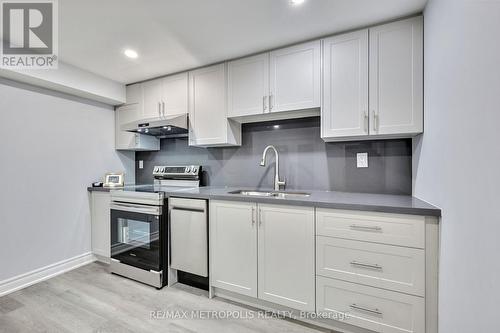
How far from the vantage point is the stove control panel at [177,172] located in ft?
9.20

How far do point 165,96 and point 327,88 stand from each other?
1.91 meters

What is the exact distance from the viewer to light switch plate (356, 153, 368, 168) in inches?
81.8

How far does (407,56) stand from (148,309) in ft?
9.38

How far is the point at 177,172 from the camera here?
2920 mm

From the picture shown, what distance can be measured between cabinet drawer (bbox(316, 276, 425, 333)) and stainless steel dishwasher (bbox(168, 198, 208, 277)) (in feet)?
3.40

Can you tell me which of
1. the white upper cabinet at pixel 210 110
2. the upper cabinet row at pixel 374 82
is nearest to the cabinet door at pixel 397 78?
the upper cabinet row at pixel 374 82

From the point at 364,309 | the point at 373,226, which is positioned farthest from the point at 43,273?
the point at 373,226

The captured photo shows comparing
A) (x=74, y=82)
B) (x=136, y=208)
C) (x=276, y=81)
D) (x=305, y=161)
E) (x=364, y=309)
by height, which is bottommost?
(x=364, y=309)

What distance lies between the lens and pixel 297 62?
202cm

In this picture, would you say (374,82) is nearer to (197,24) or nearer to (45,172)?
(197,24)

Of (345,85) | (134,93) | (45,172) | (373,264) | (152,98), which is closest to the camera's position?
(373,264)

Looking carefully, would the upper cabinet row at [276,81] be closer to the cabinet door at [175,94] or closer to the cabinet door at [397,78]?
the cabinet door at [397,78]

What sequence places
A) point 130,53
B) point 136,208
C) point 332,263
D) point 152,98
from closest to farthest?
point 332,263
point 130,53
point 136,208
point 152,98

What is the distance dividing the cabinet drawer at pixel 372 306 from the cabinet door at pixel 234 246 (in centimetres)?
55
